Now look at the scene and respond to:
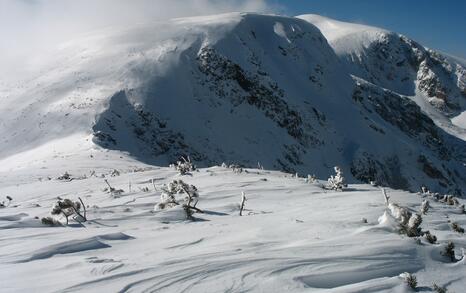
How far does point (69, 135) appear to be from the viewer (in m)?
30.6

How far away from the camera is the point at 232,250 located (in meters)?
4.46

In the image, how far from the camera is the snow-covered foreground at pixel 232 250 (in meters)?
3.65

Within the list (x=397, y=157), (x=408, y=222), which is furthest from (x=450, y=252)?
(x=397, y=157)

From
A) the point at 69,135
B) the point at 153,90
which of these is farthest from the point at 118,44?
the point at 69,135

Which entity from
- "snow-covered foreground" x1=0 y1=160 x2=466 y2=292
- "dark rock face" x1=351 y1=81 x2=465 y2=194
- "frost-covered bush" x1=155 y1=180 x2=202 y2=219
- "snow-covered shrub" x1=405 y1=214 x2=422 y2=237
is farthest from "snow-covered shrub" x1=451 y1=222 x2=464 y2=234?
"dark rock face" x1=351 y1=81 x2=465 y2=194

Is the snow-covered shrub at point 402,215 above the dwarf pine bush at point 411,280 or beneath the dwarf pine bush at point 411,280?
above

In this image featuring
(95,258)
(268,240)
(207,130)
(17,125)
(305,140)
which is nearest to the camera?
(95,258)

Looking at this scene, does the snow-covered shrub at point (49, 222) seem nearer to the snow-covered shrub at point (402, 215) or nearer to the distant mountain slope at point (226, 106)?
the snow-covered shrub at point (402, 215)

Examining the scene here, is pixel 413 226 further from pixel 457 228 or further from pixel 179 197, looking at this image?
pixel 179 197

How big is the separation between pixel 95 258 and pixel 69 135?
91.1 ft

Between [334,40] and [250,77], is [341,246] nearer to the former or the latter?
[250,77]

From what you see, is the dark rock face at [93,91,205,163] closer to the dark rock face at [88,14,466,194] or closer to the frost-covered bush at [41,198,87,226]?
the dark rock face at [88,14,466,194]

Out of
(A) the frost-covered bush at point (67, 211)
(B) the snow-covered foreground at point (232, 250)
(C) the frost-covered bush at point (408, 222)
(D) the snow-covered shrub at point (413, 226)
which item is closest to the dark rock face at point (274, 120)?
(A) the frost-covered bush at point (67, 211)

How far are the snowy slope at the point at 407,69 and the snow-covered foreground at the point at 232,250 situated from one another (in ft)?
278
